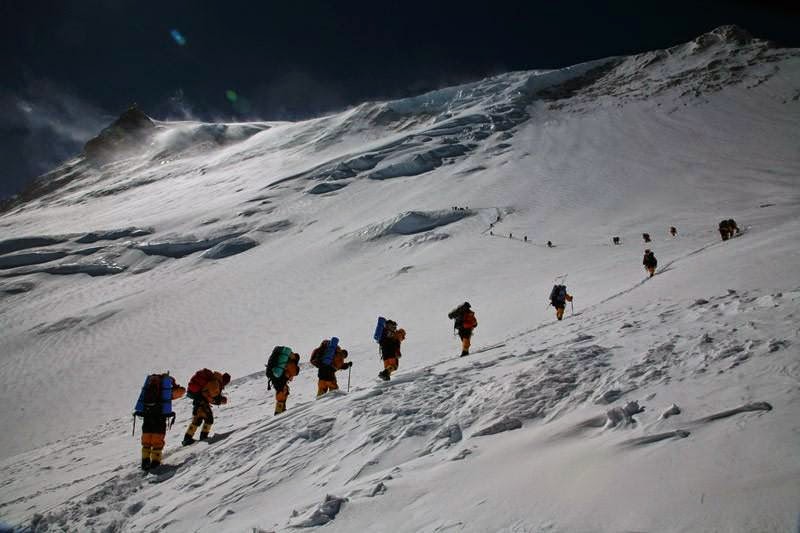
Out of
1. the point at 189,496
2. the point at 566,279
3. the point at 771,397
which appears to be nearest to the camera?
the point at 771,397

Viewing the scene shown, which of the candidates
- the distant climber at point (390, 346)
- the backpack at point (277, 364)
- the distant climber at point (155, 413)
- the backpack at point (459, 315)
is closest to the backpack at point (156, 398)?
the distant climber at point (155, 413)

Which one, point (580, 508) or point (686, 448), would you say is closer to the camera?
point (580, 508)

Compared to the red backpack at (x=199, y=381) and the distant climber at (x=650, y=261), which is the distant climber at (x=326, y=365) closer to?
the red backpack at (x=199, y=381)

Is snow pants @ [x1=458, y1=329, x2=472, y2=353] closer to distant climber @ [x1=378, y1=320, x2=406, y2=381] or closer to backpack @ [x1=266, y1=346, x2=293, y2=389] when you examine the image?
distant climber @ [x1=378, y1=320, x2=406, y2=381]

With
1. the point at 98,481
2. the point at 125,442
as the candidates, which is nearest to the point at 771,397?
the point at 98,481

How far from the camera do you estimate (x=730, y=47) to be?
8006 cm

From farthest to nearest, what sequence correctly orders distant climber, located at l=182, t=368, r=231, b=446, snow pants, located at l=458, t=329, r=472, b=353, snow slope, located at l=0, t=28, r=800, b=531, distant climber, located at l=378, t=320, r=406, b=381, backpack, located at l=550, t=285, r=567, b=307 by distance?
backpack, located at l=550, t=285, r=567, b=307, snow pants, located at l=458, t=329, r=472, b=353, distant climber, located at l=378, t=320, r=406, b=381, distant climber, located at l=182, t=368, r=231, b=446, snow slope, located at l=0, t=28, r=800, b=531

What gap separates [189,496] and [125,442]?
22.4 feet

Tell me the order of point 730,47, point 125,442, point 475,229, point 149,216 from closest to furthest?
point 125,442
point 475,229
point 149,216
point 730,47

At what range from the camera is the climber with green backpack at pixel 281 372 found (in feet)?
30.1

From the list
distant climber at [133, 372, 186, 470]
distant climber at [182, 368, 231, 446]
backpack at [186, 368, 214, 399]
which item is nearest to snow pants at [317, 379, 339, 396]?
distant climber at [182, 368, 231, 446]

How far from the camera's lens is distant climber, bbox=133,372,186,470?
7375 mm

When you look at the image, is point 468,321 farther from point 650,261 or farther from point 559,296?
point 650,261

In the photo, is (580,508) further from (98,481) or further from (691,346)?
(98,481)
